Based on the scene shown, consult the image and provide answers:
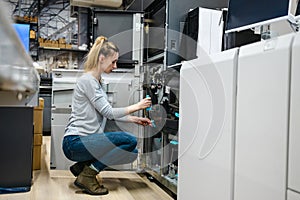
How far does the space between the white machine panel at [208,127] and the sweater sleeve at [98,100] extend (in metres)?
0.86

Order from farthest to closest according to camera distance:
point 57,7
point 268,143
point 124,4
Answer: point 57,7
point 124,4
point 268,143

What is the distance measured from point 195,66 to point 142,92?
1.48 metres

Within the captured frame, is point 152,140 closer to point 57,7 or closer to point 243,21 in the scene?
point 243,21

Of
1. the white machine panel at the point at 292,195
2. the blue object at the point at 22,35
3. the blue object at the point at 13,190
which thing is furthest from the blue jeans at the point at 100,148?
the white machine panel at the point at 292,195

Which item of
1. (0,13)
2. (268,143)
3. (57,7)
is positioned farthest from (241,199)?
(57,7)

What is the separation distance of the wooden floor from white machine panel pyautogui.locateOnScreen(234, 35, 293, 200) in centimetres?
123

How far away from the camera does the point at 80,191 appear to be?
231 centimetres

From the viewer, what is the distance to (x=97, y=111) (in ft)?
7.98

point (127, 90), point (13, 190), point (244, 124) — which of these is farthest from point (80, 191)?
point (244, 124)

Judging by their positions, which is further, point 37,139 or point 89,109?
point 37,139

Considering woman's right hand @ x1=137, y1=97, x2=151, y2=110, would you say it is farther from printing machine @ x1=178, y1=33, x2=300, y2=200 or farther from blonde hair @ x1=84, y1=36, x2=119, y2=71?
printing machine @ x1=178, y1=33, x2=300, y2=200

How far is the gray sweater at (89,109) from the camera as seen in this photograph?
2359 mm

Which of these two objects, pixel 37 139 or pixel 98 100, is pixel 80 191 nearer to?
pixel 98 100

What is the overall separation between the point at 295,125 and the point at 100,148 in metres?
1.66
